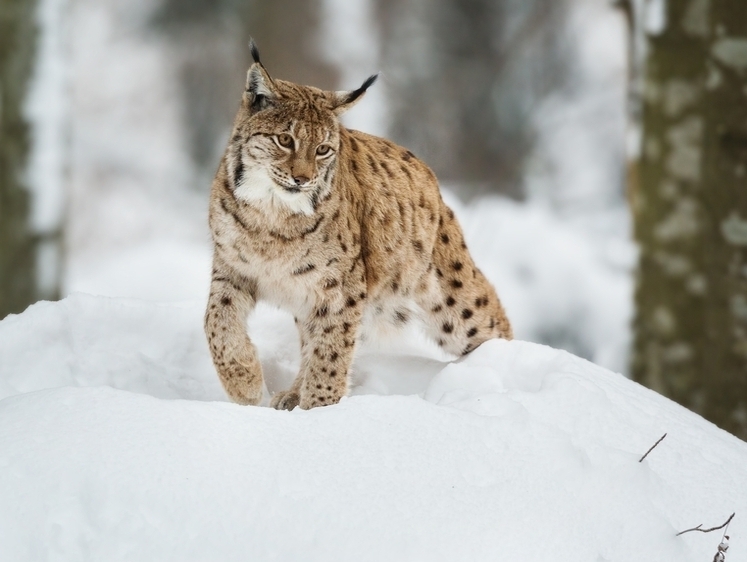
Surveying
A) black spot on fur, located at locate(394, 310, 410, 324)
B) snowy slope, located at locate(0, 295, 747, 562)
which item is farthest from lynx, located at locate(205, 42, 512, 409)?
snowy slope, located at locate(0, 295, 747, 562)

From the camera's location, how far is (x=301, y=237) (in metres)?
4.11

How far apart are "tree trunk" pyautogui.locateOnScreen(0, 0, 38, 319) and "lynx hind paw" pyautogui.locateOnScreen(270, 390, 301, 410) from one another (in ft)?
9.36

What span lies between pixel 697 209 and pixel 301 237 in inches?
101

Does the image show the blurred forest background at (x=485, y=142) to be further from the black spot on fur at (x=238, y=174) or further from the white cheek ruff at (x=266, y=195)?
the black spot on fur at (x=238, y=174)

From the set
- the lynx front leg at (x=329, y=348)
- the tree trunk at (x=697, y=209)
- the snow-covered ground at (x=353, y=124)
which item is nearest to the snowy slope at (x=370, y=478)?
the lynx front leg at (x=329, y=348)

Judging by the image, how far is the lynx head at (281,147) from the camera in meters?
4.03

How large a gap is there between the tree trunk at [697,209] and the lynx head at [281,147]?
2218 millimetres

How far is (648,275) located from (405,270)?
6.04 feet

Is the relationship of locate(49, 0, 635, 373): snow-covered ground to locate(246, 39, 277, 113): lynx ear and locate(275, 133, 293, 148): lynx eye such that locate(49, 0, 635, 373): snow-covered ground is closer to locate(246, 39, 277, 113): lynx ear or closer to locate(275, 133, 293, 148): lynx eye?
locate(246, 39, 277, 113): lynx ear

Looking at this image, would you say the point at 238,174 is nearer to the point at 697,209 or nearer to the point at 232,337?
the point at 232,337

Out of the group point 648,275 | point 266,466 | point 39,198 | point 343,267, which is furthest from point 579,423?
point 39,198

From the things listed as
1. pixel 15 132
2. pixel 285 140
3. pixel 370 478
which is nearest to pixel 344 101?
pixel 285 140

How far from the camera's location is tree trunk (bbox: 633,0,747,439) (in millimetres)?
5422

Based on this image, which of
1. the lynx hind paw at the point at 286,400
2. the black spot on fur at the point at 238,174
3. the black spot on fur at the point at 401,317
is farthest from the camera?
the black spot on fur at the point at 401,317
